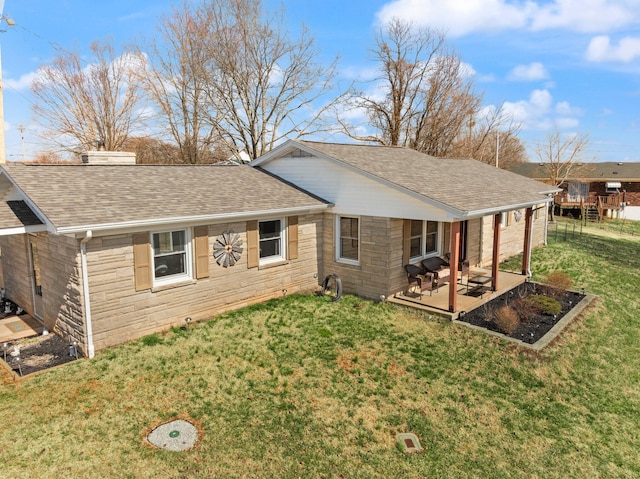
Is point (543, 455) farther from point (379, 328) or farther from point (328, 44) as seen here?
point (328, 44)

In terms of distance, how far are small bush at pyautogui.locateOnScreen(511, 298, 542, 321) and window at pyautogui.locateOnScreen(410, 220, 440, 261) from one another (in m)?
3.03

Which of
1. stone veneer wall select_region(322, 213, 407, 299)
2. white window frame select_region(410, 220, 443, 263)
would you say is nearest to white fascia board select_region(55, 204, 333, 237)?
stone veneer wall select_region(322, 213, 407, 299)

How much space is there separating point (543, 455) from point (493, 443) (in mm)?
710

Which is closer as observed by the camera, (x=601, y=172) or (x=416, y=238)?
(x=416, y=238)

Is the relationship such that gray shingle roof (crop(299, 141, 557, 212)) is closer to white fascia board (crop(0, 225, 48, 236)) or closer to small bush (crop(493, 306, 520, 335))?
small bush (crop(493, 306, 520, 335))

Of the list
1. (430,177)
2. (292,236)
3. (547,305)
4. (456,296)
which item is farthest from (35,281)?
(547,305)

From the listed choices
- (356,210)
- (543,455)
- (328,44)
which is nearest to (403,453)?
(543,455)

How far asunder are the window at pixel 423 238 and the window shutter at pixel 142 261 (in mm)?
7582

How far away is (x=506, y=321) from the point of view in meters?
10.1

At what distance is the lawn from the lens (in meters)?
5.84

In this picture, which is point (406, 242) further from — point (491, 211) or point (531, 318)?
point (531, 318)

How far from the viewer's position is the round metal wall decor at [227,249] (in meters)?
10.6

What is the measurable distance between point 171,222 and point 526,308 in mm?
9310

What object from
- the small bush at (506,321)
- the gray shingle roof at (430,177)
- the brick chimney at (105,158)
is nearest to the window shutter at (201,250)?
the gray shingle roof at (430,177)
